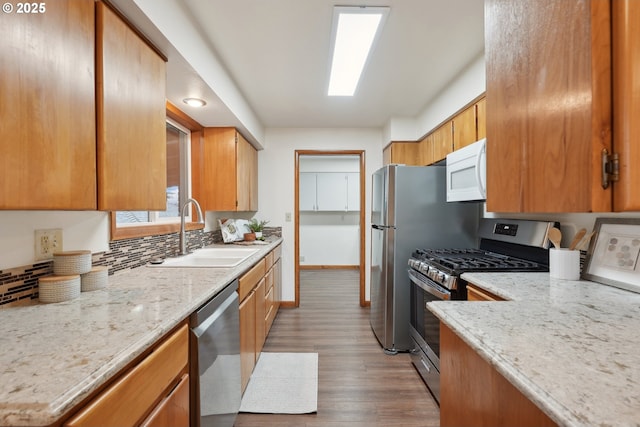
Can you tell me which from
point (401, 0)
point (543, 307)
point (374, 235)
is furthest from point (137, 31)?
point (374, 235)

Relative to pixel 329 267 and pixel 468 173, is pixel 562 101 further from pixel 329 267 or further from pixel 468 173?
pixel 329 267

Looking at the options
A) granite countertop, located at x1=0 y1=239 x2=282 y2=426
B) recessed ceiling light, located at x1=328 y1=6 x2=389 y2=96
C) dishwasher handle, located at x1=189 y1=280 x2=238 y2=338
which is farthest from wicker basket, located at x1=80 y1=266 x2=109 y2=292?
recessed ceiling light, located at x1=328 y1=6 x2=389 y2=96

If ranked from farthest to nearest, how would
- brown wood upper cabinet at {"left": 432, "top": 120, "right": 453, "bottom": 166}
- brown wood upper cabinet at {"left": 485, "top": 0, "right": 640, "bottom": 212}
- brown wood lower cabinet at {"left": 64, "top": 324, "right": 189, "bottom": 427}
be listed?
1. brown wood upper cabinet at {"left": 432, "top": 120, "right": 453, "bottom": 166}
2. brown wood upper cabinet at {"left": 485, "top": 0, "right": 640, "bottom": 212}
3. brown wood lower cabinet at {"left": 64, "top": 324, "right": 189, "bottom": 427}

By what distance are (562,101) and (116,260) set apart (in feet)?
6.83

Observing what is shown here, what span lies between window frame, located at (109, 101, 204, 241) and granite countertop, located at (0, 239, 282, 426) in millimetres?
389

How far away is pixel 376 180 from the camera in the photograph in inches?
112

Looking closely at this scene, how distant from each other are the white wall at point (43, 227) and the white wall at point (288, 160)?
2348 millimetres

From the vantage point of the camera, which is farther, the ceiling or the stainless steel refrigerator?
the stainless steel refrigerator

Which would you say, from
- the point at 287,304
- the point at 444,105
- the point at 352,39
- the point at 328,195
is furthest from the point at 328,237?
the point at 352,39

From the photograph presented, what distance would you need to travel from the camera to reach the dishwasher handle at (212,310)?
113cm

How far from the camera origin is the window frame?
62.3 inches

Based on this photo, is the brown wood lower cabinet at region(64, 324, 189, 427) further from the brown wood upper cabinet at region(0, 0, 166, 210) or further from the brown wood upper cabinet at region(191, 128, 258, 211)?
the brown wood upper cabinet at region(191, 128, 258, 211)

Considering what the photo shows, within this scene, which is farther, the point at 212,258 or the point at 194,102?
the point at 212,258

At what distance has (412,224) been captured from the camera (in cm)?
244
